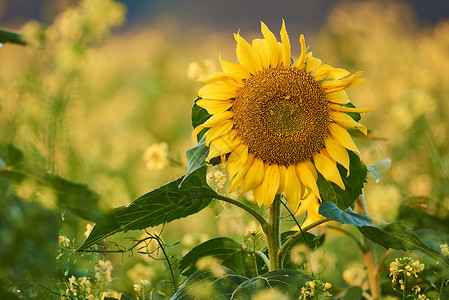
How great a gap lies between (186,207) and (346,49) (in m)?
1.95

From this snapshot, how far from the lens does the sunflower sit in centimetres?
49

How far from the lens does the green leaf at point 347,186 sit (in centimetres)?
49

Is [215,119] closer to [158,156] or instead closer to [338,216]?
[338,216]

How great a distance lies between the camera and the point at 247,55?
49 cm

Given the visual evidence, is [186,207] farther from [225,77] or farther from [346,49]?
[346,49]

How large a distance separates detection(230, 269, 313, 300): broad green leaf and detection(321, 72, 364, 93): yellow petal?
0.62 ft

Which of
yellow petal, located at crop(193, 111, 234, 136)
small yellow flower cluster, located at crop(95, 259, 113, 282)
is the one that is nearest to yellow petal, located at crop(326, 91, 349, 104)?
yellow petal, located at crop(193, 111, 234, 136)

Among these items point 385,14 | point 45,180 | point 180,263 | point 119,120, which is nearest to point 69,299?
point 180,263

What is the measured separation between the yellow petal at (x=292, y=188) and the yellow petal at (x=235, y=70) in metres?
0.11

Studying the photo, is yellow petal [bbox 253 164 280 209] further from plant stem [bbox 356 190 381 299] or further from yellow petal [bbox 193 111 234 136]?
plant stem [bbox 356 190 381 299]

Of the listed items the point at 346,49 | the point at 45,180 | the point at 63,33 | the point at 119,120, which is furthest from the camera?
the point at 346,49

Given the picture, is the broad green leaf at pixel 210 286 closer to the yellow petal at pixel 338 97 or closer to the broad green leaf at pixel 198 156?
the broad green leaf at pixel 198 156

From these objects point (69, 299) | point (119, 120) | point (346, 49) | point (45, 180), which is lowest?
point (69, 299)

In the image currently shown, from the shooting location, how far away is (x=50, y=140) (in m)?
0.56
